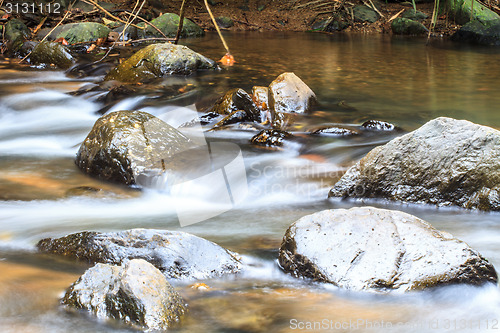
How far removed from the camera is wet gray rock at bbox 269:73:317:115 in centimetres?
635

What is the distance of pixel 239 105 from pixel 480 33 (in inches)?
350

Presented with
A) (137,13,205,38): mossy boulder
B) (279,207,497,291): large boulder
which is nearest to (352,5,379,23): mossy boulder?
(137,13,205,38): mossy boulder

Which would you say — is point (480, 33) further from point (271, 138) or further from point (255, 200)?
point (255, 200)

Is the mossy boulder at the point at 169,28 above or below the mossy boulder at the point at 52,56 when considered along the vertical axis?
above

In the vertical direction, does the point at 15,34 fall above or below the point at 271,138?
above

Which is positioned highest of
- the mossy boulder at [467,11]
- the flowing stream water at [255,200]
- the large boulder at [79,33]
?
the mossy boulder at [467,11]

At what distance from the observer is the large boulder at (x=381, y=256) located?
2617 mm

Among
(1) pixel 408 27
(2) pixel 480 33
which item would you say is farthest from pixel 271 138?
(1) pixel 408 27

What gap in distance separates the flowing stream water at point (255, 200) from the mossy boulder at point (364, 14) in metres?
6.01

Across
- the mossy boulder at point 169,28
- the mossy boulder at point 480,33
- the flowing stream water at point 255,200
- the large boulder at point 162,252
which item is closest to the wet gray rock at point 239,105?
the flowing stream water at point 255,200

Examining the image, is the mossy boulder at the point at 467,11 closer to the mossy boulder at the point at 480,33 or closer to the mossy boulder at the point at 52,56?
the mossy boulder at the point at 480,33

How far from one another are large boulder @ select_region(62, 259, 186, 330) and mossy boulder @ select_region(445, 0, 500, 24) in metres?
13.2

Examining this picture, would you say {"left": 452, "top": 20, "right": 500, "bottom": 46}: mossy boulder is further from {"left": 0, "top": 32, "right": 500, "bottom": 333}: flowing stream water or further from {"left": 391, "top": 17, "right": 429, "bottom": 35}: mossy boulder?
{"left": 0, "top": 32, "right": 500, "bottom": 333}: flowing stream water

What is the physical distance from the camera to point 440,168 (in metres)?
3.72
